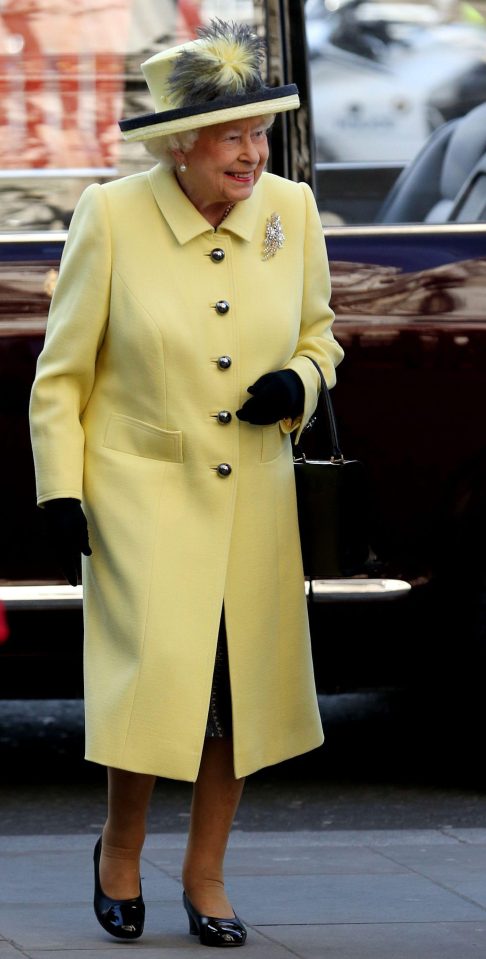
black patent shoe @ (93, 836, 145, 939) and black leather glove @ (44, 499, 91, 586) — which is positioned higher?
black leather glove @ (44, 499, 91, 586)

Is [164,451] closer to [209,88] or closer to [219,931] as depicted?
[209,88]

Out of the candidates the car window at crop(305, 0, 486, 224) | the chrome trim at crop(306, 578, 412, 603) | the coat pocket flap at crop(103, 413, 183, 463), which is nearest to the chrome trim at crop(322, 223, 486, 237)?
the car window at crop(305, 0, 486, 224)

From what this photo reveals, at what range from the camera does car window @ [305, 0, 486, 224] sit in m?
5.25

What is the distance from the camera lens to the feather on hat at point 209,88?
3496mm

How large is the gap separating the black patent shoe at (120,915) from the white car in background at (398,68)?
237cm

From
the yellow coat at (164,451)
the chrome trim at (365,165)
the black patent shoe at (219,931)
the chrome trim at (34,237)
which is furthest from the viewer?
the chrome trim at (365,165)

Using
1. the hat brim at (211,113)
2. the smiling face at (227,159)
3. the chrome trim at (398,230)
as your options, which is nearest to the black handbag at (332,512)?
the smiling face at (227,159)

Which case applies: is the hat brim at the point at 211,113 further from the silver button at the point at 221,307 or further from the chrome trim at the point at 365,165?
the chrome trim at the point at 365,165

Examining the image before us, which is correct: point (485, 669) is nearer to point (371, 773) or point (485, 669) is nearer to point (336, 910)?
point (371, 773)

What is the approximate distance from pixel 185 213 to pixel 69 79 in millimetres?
1473

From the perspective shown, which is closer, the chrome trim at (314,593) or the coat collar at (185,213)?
the coat collar at (185,213)

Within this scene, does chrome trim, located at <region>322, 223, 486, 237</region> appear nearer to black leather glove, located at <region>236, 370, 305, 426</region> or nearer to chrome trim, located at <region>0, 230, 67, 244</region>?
chrome trim, located at <region>0, 230, 67, 244</region>

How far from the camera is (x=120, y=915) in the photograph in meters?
3.73

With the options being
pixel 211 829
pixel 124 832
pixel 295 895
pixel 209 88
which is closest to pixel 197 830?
pixel 211 829
